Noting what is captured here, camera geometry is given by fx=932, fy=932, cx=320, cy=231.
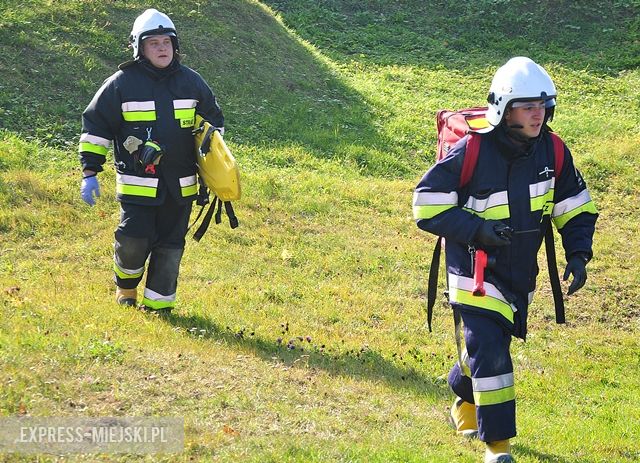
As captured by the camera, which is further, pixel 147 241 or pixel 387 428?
pixel 147 241

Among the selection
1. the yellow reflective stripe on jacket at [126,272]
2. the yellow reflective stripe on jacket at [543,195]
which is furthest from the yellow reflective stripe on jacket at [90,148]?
the yellow reflective stripe on jacket at [543,195]

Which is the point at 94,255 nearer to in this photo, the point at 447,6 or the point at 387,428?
the point at 387,428

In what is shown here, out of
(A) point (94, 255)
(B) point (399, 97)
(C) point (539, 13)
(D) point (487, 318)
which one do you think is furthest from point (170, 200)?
(C) point (539, 13)

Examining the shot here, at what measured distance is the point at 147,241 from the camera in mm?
7355

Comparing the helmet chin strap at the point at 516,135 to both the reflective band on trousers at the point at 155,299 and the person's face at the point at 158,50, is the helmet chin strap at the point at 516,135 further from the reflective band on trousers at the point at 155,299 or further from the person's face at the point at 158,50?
the reflective band on trousers at the point at 155,299

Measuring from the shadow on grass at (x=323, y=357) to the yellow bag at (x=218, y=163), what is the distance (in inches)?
41.3

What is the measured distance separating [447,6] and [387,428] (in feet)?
58.8

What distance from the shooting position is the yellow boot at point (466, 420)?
227 inches

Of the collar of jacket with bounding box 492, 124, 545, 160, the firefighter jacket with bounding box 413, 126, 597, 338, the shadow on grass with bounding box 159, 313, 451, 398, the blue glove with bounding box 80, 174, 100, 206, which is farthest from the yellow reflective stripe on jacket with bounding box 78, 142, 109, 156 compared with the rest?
the collar of jacket with bounding box 492, 124, 545, 160

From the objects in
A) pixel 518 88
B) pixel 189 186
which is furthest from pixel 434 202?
pixel 189 186

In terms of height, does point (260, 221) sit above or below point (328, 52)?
below

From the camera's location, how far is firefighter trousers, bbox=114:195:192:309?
287 inches

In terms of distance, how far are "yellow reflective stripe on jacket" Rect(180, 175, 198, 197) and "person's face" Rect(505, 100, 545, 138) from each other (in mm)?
2963

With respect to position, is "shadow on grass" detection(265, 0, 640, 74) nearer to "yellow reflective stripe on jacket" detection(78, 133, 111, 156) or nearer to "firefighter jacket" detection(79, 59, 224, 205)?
"firefighter jacket" detection(79, 59, 224, 205)
